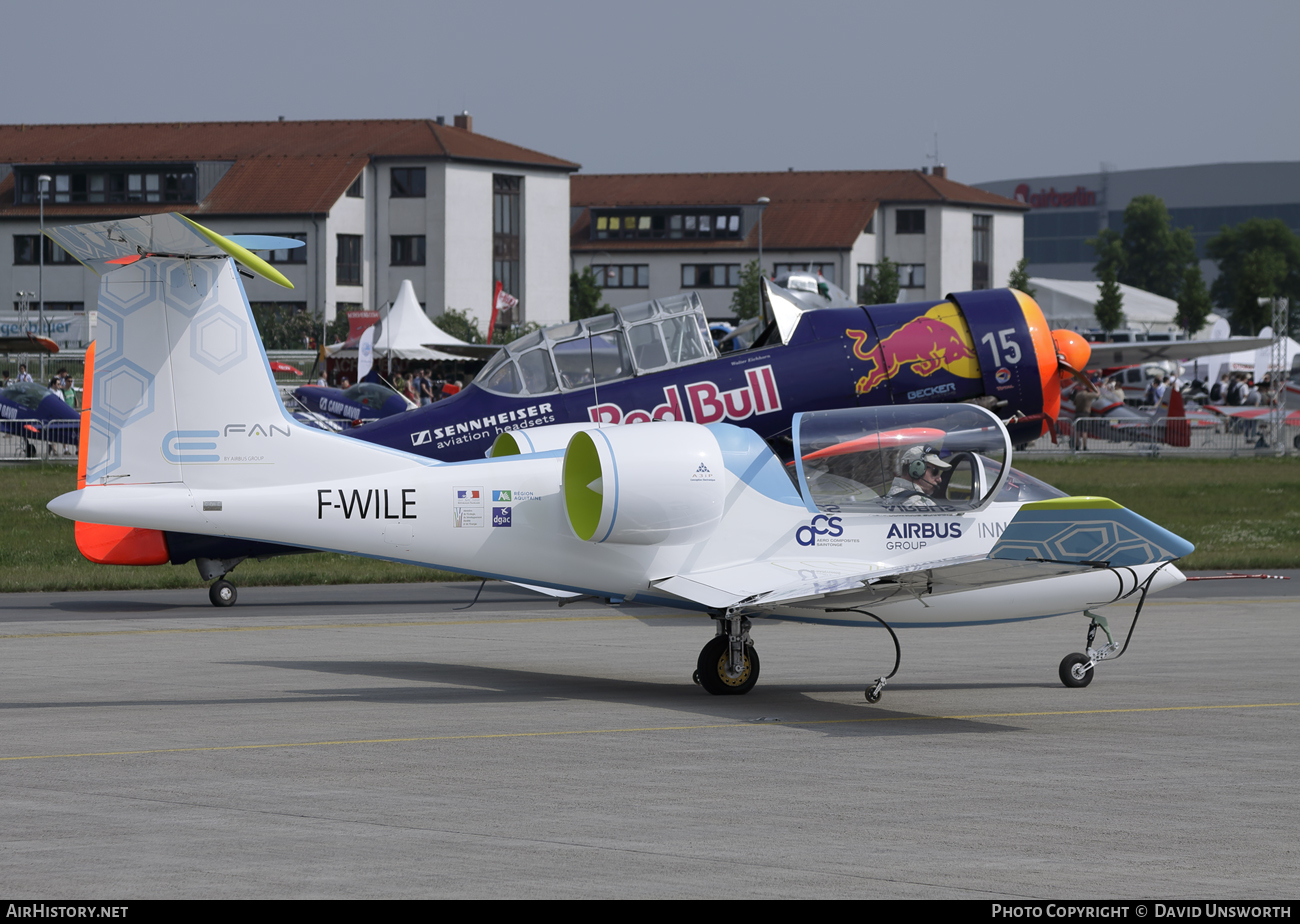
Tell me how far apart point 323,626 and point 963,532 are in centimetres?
701

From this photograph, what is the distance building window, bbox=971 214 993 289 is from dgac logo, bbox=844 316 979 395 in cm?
9206

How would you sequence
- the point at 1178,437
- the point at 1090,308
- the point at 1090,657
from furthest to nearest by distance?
the point at 1090,308
the point at 1178,437
the point at 1090,657

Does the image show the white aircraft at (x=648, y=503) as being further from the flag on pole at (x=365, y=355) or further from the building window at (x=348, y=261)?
the building window at (x=348, y=261)

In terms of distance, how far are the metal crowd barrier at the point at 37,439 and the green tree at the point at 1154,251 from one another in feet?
405

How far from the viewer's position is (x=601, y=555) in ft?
35.9

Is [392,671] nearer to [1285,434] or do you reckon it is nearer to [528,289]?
[1285,434]

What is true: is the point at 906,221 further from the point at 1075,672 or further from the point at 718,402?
the point at 1075,672

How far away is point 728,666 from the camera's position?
1099 centimetres

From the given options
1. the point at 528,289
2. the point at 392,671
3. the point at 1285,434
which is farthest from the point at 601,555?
the point at 528,289

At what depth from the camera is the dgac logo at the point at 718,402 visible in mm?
16859

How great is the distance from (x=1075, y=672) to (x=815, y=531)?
233 centimetres

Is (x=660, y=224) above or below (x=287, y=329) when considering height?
above

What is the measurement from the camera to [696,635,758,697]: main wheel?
11.0 meters

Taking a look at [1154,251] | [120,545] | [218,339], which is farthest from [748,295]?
[218,339]
